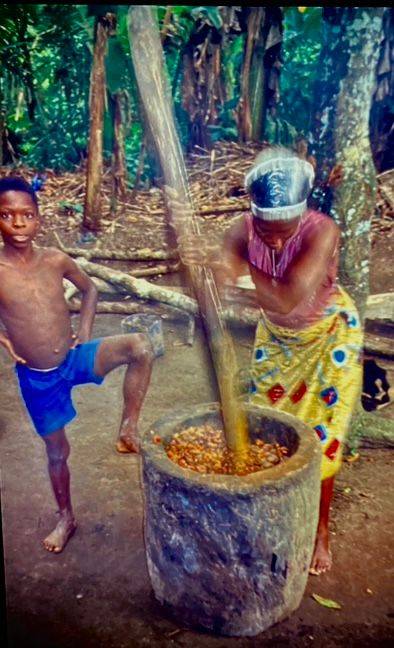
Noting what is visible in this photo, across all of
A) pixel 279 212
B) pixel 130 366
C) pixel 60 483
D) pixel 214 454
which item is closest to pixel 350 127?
pixel 279 212

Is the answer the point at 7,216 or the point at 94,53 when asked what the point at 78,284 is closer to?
the point at 7,216

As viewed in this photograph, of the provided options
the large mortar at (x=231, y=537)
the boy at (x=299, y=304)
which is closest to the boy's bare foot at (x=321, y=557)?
the boy at (x=299, y=304)

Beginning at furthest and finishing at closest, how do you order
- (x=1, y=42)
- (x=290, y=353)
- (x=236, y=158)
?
(x=290, y=353)
(x=236, y=158)
(x=1, y=42)

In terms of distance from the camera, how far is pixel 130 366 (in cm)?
262

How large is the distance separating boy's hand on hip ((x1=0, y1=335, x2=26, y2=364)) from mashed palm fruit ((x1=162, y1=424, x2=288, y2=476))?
640mm

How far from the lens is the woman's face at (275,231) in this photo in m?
2.50

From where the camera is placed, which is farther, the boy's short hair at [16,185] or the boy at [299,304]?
the boy at [299,304]

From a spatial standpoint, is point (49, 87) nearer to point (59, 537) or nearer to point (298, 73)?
point (298, 73)

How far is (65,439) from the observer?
102 inches

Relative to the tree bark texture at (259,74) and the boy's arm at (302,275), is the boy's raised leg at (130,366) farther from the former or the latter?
the tree bark texture at (259,74)

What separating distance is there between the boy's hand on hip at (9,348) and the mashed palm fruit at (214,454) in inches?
25.2

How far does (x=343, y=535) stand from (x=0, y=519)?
1.44 meters

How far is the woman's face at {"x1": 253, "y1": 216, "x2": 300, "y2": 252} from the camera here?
250 cm

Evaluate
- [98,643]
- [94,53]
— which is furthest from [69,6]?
[98,643]
